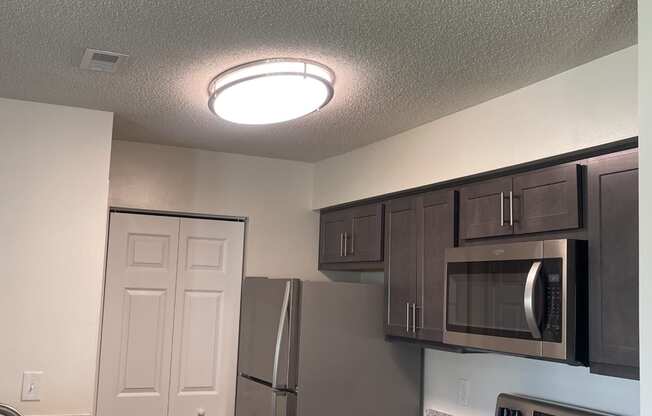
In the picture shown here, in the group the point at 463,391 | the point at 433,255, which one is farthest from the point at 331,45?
the point at 463,391

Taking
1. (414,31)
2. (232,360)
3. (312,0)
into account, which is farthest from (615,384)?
(232,360)

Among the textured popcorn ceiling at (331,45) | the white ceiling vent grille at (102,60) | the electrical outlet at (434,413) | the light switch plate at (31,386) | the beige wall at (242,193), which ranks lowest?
the electrical outlet at (434,413)

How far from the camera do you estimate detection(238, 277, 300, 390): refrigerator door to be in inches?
133

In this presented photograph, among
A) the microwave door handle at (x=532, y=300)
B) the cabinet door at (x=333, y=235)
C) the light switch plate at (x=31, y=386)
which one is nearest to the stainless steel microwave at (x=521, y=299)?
the microwave door handle at (x=532, y=300)

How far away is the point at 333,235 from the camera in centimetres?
414

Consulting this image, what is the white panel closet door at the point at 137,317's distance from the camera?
3834 millimetres

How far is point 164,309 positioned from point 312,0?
2.50 m

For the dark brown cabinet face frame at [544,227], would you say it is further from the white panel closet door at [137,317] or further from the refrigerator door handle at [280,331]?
the white panel closet door at [137,317]

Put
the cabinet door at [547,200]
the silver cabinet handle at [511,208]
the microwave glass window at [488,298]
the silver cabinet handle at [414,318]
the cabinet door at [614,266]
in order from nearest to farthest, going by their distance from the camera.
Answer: the cabinet door at [614,266] < the cabinet door at [547,200] < the microwave glass window at [488,298] < the silver cabinet handle at [511,208] < the silver cabinet handle at [414,318]

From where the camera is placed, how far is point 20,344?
9.91ft

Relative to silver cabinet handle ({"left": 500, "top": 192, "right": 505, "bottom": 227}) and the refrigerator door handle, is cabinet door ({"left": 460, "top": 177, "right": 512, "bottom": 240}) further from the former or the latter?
the refrigerator door handle

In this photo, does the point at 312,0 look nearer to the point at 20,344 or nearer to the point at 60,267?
the point at 60,267

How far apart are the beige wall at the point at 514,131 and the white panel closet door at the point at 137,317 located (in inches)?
47.1

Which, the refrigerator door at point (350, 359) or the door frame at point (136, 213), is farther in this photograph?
the door frame at point (136, 213)
